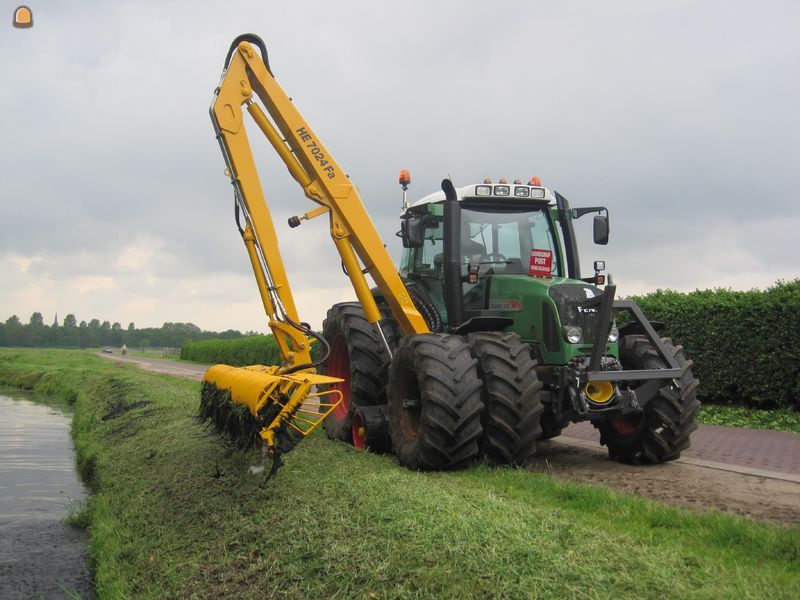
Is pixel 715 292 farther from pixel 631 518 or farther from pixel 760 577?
pixel 760 577

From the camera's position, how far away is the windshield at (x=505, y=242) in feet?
25.5

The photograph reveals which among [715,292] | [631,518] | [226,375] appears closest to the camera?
[631,518]

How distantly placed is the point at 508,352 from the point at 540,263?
1.80 m

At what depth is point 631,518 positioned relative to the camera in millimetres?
4910

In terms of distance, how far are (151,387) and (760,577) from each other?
15.4 metres

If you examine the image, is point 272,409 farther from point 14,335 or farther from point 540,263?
point 14,335

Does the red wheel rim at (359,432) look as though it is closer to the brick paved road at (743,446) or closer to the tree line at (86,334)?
the brick paved road at (743,446)

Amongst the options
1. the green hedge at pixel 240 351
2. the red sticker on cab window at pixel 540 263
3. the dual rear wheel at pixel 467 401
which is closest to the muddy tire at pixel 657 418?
the red sticker on cab window at pixel 540 263

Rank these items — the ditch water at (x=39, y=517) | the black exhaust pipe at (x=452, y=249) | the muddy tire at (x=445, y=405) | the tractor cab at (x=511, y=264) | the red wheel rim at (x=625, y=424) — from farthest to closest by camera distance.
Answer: the red wheel rim at (x=625, y=424), the black exhaust pipe at (x=452, y=249), the tractor cab at (x=511, y=264), the muddy tire at (x=445, y=405), the ditch water at (x=39, y=517)

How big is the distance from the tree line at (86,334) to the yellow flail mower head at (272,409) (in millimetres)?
83861

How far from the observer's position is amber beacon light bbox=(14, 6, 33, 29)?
7.33 meters

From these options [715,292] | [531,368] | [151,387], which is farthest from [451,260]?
[151,387]

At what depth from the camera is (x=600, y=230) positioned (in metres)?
7.92

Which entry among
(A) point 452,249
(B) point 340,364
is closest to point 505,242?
(A) point 452,249
